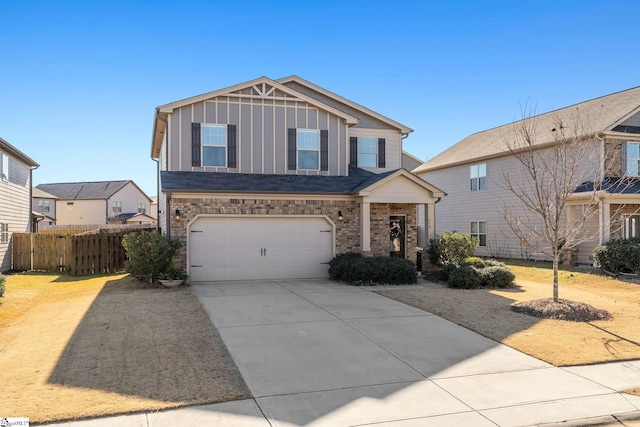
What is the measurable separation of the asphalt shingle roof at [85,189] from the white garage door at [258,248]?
40218mm

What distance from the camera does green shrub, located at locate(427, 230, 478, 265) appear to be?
16891 millimetres

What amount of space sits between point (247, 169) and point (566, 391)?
1316cm

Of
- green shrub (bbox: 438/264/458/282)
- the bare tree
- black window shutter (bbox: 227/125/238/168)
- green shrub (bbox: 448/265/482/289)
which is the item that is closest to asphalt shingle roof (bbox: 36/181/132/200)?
black window shutter (bbox: 227/125/238/168)

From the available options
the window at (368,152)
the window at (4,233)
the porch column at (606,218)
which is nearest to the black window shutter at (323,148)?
the window at (368,152)

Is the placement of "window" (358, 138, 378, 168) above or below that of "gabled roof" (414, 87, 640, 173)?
below

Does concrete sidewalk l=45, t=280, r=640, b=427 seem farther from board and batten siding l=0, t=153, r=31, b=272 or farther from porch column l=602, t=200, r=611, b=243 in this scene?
board and batten siding l=0, t=153, r=31, b=272

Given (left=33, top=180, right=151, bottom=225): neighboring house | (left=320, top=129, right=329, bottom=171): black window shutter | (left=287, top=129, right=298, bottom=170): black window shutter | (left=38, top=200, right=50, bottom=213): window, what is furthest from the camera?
(left=33, top=180, right=151, bottom=225): neighboring house

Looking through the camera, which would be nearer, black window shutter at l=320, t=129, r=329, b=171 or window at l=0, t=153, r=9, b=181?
black window shutter at l=320, t=129, r=329, b=171

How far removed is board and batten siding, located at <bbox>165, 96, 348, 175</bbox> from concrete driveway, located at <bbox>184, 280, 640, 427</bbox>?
791 centimetres

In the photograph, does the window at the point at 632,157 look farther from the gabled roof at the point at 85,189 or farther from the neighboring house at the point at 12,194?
the gabled roof at the point at 85,189

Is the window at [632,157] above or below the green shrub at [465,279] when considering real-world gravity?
above

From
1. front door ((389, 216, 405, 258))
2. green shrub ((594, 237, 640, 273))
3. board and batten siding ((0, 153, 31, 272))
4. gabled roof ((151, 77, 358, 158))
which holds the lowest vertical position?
green shrub ((594, 237, 640, 273))

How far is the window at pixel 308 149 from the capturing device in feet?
58.1

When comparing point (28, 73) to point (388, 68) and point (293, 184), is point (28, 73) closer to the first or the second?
point (293, 184)
